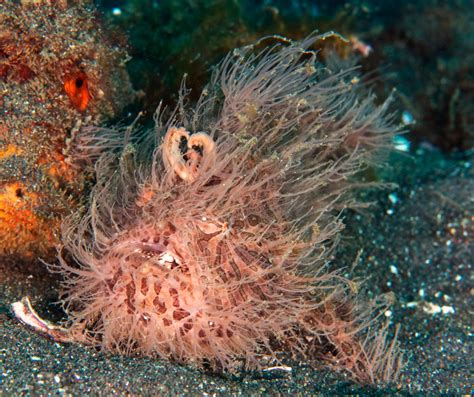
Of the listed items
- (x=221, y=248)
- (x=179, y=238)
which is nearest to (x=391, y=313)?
(x=221, y=248)

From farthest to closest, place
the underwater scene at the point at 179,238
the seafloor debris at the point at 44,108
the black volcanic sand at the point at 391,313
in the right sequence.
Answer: the seafloor debris at the point at 44,108 → the underwater scene at the point at 179,238 → the black volcanic sand at the point at 391,313

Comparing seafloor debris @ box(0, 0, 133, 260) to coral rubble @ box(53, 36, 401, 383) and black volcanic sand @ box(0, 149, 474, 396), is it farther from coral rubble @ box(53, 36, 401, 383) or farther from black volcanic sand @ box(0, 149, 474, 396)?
black volcanic sand @ box(0, 149, 474, 396)

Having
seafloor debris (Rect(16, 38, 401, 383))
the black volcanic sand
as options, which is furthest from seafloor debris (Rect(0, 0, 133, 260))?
the black volcanic sand

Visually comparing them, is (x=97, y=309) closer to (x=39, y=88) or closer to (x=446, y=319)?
(x=39, y=88)

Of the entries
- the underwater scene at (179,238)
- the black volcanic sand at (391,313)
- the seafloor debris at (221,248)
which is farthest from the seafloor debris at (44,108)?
the black volcanic sand at (391,313)

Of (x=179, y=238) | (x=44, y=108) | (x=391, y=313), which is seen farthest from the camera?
(x=391, y=313)

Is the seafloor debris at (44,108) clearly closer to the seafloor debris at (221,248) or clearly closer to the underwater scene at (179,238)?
the underwater scene at (179,238)

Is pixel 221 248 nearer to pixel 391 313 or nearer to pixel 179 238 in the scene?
pixel 179 238
